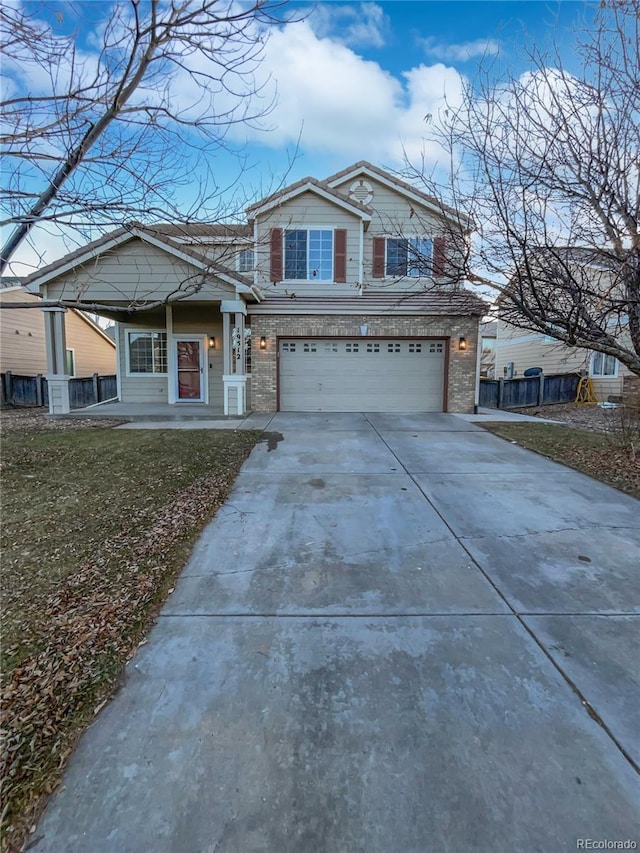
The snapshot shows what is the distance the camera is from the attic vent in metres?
13.8

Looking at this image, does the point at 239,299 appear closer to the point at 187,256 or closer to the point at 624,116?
the point at 187,256

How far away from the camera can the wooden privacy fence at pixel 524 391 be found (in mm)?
16594

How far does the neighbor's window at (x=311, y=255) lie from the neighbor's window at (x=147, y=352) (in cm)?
471

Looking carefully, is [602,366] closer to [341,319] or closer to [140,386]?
[341,319]

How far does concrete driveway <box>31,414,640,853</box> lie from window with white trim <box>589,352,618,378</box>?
15.5 m

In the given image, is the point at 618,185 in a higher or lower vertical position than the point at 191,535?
higher

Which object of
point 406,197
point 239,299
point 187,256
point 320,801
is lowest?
point 320,801

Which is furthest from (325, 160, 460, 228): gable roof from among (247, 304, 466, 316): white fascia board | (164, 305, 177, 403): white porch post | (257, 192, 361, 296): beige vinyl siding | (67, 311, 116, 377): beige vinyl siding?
(67, 311, 116, 377): beige vinyl siding

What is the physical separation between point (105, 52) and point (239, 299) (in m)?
7.88

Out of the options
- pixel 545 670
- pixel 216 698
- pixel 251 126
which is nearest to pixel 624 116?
pixel 251 126

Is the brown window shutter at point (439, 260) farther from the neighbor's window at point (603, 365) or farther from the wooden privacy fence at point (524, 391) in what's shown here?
the neighbor's window at point (603, 365)

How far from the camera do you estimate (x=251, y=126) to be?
3.97 metres

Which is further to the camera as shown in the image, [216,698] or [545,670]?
[545,670]

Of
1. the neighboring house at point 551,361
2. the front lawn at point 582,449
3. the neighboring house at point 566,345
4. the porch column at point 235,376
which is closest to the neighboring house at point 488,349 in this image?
the neighboring house at point 551,361
